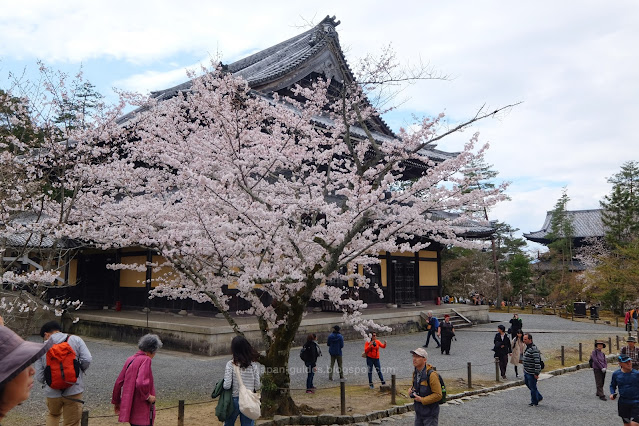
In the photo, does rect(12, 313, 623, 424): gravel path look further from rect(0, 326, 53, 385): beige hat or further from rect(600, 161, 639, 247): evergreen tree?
rect(600, 161, 639, 247): evergreen tree

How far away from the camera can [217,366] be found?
13.0 metres

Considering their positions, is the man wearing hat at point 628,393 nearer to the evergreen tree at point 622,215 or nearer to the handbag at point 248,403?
the handbag at point 248,403

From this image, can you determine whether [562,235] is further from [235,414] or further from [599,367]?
[235,414]

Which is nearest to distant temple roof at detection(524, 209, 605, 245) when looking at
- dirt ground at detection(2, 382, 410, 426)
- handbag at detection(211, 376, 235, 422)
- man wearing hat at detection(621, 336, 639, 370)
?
man wearing hat at detection(621, 336, 639, 370)

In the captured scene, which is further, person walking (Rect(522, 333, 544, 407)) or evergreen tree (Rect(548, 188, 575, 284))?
evergreen tree (Rect(548, 188, 575, 284))

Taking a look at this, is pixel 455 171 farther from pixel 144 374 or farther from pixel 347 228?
pixel 144 374

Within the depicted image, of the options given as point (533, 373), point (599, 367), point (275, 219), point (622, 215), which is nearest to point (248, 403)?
point (275, 219)

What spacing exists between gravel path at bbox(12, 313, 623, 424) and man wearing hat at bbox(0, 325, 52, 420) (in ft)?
25.6

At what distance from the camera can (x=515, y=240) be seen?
46.1m

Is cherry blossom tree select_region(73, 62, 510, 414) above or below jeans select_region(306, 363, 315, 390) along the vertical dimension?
above

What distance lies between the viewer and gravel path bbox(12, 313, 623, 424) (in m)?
10.1

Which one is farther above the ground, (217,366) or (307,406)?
(307,406)

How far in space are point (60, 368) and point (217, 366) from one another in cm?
727

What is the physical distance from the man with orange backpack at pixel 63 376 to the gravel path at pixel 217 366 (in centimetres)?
266
